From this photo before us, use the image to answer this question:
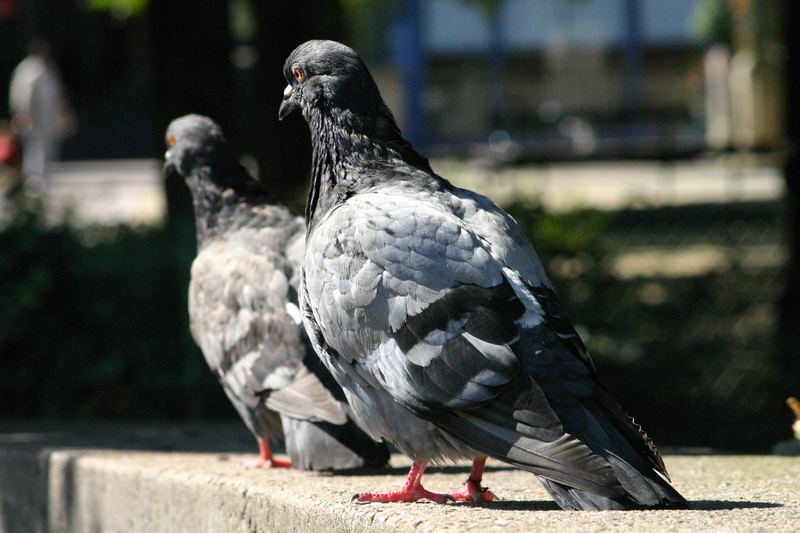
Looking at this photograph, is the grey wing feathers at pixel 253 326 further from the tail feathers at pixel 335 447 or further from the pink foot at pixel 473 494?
the pink foot at pixel 473 494

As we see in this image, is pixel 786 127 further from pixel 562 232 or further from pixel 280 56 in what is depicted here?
pixel 280 56

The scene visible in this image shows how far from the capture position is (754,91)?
18031 mm

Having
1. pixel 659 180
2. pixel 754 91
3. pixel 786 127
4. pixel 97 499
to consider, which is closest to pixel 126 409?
pixel 97 499

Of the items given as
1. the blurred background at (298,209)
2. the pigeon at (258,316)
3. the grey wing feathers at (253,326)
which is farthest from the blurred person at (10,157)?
the grey wing feathers at (253,326)

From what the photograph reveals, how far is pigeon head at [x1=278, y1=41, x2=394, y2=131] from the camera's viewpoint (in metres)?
3.54

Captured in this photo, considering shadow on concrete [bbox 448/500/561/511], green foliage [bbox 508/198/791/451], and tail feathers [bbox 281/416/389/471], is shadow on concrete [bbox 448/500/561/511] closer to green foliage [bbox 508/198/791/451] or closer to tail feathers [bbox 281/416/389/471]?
tail feathers [bbox 281/416/389/471]

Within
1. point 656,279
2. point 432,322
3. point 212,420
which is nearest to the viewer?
point 432,322

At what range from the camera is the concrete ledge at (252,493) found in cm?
285

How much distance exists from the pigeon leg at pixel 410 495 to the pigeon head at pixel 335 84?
43.3 inches

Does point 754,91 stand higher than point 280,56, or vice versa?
point 280,56

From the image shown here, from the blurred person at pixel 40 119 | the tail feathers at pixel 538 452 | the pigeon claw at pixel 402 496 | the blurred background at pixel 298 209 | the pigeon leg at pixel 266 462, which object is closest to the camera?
the tail feathers at pixel 538 452

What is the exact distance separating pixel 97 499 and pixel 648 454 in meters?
2.44

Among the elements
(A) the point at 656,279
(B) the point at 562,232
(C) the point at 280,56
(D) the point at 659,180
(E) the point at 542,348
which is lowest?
(D) the point at 659,180

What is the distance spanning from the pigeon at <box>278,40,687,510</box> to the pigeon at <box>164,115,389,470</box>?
0.59 m
